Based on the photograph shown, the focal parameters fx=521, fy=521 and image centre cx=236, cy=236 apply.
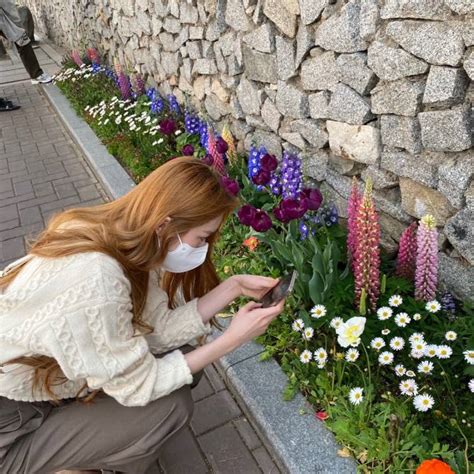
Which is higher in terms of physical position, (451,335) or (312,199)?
(312,199)

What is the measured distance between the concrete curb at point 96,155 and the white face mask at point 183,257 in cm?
278

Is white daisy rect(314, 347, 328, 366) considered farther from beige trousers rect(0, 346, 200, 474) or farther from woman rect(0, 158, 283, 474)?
beige trousers rect(0, 346, 200, 474)

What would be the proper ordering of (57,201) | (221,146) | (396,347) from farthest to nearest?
(57,201), (221,146), (396,347)

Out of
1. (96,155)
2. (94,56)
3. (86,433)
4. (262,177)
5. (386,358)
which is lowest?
(96,155)

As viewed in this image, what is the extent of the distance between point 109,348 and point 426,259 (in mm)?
1366

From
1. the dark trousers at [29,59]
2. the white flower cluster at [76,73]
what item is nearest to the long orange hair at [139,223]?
the white flower cluster at [76,73]

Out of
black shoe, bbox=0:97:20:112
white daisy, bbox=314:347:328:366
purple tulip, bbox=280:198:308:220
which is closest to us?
white daisy, bbox=314:347:328:366

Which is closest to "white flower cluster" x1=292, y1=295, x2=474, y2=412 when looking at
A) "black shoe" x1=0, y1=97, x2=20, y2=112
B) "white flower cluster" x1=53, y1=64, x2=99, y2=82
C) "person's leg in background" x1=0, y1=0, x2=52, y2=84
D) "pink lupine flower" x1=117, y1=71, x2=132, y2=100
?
"pink lupine flower" x1=117, y1=71, x2=132, y2=100

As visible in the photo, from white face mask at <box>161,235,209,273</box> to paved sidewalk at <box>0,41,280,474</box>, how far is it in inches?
29.1

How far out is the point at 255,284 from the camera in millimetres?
2152

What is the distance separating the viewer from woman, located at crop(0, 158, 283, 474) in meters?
1.50

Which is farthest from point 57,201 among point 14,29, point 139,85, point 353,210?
point 14,29

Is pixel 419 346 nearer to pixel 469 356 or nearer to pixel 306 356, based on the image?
pixel 469 356

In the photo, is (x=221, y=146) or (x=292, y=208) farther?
(x=221, y=146)
